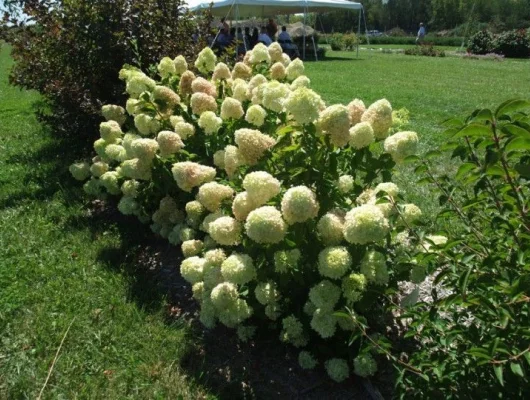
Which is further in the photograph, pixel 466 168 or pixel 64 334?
pixel 64 334

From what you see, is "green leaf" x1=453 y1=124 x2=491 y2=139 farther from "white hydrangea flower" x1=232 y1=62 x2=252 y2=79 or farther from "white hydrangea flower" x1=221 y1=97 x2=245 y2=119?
"white hydrangea flower" x1=232 y1=62 x2=252 y2=79

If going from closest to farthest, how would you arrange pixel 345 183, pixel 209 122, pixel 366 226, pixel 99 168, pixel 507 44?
pixel 366 226, pixel 345 183, pixel 209 122, pixel 99 168, pixel 507 44

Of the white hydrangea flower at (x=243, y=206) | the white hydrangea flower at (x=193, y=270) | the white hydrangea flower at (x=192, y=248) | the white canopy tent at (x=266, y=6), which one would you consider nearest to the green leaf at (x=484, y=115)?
the white hydrangea flower at (x=243, y=206)

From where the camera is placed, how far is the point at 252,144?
2.28 meters

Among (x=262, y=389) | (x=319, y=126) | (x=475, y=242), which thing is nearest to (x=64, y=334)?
(x=262, y=389)

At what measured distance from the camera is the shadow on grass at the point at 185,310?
2364 mm

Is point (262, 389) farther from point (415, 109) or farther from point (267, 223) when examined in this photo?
point (415, 109)

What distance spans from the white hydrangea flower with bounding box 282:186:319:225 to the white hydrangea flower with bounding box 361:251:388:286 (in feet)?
1.01

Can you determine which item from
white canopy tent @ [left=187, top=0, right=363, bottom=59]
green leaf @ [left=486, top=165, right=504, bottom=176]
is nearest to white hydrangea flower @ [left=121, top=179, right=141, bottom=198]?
green leaf @ [left=486, top=165, right=504, bottom=176]

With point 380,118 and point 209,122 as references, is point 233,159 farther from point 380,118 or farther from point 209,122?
point 380,118

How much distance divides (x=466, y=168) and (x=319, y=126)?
83cm

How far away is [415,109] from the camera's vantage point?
30.1 ft

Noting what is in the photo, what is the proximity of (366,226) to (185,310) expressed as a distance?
157 centimetres

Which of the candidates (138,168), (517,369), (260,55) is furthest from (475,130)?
(260,55)
